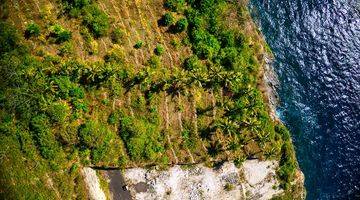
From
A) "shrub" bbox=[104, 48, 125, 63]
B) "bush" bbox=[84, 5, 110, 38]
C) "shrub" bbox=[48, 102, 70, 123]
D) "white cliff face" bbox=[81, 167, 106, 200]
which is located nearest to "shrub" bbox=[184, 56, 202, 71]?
"shrub" bbox=[104, 48, 125, 63]

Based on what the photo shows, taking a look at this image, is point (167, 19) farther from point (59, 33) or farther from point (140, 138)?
point (140, 138)

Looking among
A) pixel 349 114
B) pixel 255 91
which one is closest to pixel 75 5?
pixel 255 91

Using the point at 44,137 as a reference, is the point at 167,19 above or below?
above

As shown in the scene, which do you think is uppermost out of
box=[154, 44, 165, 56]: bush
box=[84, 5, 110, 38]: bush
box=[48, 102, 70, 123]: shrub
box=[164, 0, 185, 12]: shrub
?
box=[164, 0, 185, 12]: shrub

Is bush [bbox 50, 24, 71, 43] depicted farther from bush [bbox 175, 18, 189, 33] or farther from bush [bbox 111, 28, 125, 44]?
bush [bbox 175, 18, 189, 33]

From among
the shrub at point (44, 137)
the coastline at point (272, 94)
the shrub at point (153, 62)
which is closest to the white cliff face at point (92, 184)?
the shrub at point (44, 137)

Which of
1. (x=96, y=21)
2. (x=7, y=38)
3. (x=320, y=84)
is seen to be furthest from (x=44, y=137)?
(x=320, y=84)
